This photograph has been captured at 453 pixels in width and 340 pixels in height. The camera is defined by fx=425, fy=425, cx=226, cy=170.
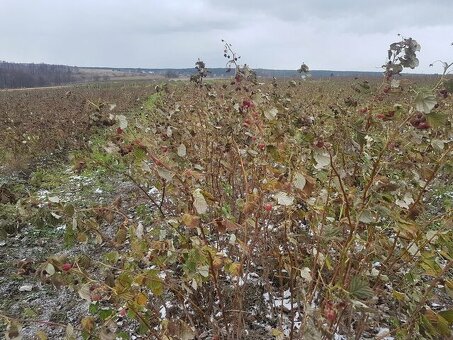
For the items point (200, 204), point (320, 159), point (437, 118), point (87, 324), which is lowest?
point (87, 324)

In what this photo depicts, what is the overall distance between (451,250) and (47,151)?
34.5 ft

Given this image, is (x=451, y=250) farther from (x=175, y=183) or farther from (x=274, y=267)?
(x=274, y=267)

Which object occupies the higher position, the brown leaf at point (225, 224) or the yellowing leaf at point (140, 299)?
the brown leaf at point (225, 224)

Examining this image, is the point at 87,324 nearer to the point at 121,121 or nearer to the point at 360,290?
the point at 121,121

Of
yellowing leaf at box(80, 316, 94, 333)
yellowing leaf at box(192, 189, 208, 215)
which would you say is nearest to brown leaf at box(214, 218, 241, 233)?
yellowing leaf at box(192, 189, 208, 215)

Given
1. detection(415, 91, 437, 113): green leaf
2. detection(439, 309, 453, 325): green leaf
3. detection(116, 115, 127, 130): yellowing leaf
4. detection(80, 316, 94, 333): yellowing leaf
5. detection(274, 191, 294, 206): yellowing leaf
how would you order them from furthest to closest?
detection(116, 115, 127, 130): yellowing leaf < detection(80, 316, 94, 333): yellowing leaf < detection(274, 191, 294, 206): yellowing leaf < detection(439, 309, 453, 325): green leaf < detection(415, 91, 437, 113): green leaf

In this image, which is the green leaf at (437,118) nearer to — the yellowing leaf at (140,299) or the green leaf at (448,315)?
the green leaf at (448,315)

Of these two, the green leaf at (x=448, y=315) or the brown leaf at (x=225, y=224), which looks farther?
the brown leaf at (x=225, y=224)

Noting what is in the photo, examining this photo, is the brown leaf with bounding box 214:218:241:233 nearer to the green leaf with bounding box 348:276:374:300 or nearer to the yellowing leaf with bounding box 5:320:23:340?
the green leaf with bounding box 348:276:374:300

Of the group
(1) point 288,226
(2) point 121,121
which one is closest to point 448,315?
(1) point 288,226

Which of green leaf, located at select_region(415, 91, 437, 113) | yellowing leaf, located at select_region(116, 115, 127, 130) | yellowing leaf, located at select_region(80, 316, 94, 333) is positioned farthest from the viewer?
yellowing leaf, located at select_region(116, 115, 127, 130)

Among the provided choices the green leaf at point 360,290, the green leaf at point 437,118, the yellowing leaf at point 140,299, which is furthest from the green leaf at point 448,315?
the yellowing leaf at point 140,299

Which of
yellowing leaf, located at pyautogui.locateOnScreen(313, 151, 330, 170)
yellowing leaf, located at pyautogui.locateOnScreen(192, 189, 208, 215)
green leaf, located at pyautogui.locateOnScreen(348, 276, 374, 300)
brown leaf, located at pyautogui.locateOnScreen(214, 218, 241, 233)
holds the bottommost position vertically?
green leaf, located at pyautogui.locateOnScreen(348, 276, 374, 300)

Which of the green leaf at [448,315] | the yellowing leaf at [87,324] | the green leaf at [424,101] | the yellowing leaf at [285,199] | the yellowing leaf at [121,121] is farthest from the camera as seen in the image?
the yellowing leaf at [121,121]
